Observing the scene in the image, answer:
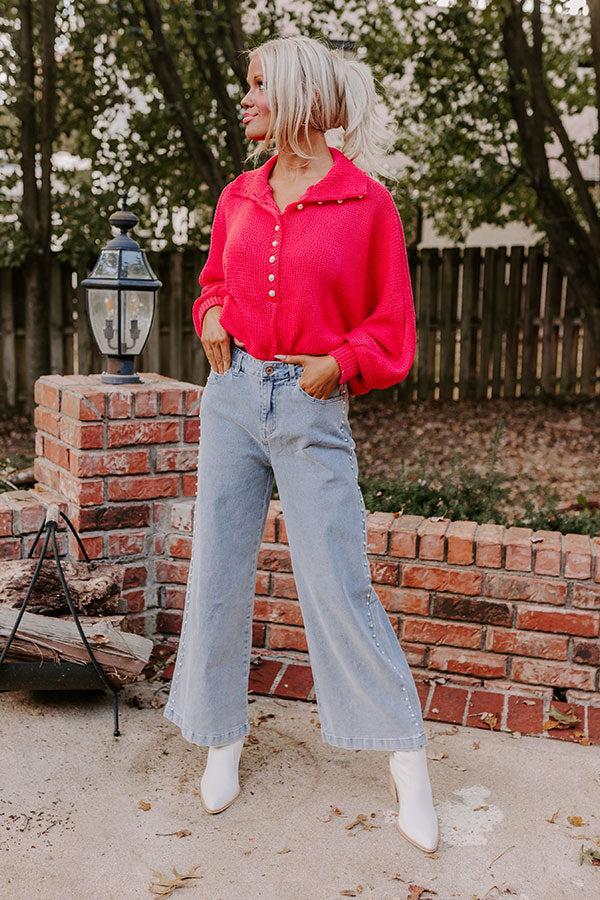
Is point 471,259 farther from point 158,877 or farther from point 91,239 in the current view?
point 158,877

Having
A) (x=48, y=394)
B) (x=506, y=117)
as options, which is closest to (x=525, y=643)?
(x=48, y=394)

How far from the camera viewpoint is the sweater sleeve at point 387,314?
223 centimetres

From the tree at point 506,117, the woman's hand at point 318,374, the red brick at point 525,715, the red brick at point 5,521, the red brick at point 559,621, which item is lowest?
the red brick at point 525,715

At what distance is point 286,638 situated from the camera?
323cm

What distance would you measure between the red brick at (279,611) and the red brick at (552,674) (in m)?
0.70

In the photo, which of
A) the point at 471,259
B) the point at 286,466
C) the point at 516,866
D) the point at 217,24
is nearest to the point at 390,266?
the point at 286,466

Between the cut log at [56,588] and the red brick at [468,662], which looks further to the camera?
the red brick at [468,662]

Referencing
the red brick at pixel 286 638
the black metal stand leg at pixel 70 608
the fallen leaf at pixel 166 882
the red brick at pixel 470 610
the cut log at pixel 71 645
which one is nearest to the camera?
the fallen leaf at pixel 166 882

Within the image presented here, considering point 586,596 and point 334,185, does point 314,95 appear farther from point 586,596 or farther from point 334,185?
point 586,596

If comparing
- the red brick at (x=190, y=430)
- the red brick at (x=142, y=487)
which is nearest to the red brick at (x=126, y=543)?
the red brick at (x=142, y=487)

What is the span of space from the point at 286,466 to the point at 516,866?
3.42 feet

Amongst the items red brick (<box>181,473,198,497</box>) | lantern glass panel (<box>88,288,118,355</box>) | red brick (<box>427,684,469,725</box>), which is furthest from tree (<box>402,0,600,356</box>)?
red brick (<box>427,684,469,725</box>)

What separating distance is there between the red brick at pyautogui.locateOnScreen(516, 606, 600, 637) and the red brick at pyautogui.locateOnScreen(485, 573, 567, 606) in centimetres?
3

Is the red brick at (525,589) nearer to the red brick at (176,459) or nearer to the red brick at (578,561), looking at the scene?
the red brick at (578,561)
